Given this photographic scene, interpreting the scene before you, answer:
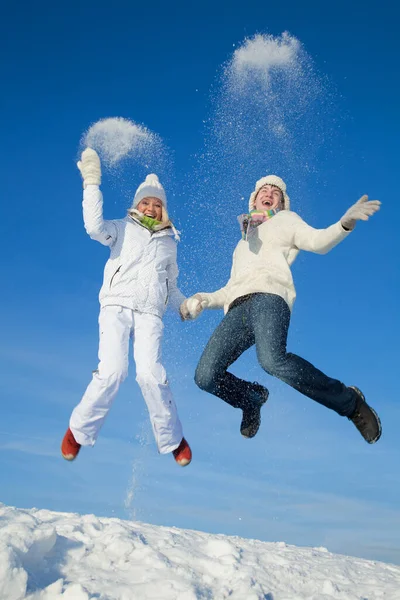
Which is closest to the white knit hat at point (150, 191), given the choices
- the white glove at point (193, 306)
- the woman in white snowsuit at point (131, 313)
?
the woman in white snowsuit at point (131, 313)

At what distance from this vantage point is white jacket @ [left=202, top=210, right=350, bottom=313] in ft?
21.1

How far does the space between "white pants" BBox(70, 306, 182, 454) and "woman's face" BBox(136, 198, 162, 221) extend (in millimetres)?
1363

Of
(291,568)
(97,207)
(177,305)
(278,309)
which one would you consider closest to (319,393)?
(278,309)

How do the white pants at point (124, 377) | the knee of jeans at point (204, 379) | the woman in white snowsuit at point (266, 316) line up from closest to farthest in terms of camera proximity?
the woman in white snowsuit at point (266, 316), the knee of jeans at point (204, 379), the white pants at point (124, 377)

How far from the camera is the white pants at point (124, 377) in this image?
6.51 metres

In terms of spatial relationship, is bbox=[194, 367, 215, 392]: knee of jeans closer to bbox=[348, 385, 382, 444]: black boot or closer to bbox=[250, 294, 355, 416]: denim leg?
bbox=[250, 294, 355, 416]: denim leg

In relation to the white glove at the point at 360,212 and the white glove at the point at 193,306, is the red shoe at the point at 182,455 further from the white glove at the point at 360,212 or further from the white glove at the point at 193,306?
the white glove at the point at 360,212

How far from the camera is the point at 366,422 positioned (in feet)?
20.6

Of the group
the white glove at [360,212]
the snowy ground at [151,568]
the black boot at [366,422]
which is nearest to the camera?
the snowy ground at [151,568]

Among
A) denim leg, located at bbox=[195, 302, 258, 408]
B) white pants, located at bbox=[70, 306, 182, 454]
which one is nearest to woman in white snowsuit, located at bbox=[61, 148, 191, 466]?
white pants, located at bbox=[70, 306, 182, 454]

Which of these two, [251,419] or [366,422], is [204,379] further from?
[366,422]

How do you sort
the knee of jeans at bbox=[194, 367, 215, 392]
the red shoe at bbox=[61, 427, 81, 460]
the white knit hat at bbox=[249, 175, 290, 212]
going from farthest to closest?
the white knit hat at bbox=[249, 175, 290, 212] < the red shoe at bbox=[61, 427, 81, 460] < the knee of jeans at bbox=[194, 367, 215, 392]

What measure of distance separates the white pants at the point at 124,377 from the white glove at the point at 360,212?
7.52ft

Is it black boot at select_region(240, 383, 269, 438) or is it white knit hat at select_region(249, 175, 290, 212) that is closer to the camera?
black boot at select_region(240, 383, 269, 438)
